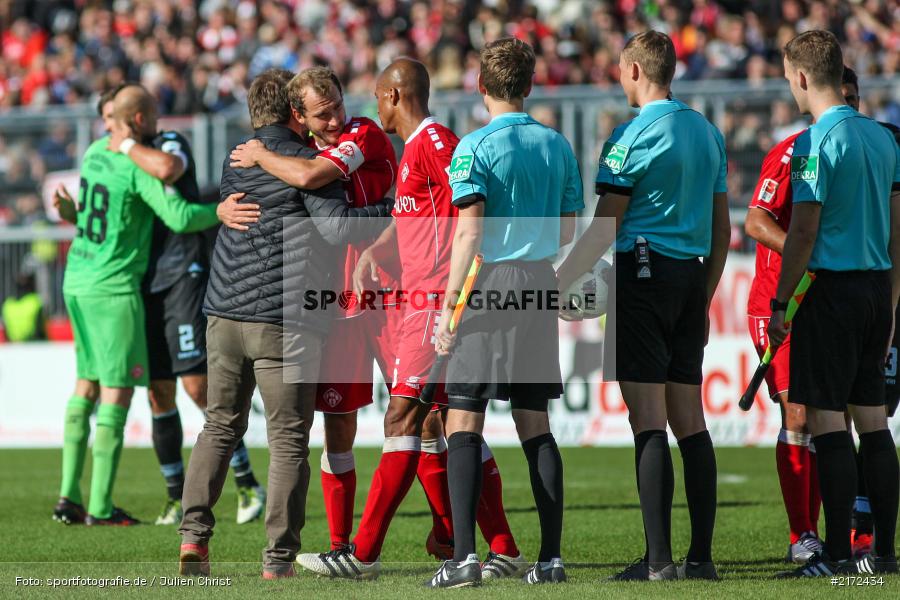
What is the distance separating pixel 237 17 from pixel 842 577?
17626mm

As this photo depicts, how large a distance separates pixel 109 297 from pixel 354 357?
2.65 metres

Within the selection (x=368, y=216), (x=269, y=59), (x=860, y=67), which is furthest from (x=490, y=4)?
(x=368, y=216)

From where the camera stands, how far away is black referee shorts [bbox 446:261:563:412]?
5.50m

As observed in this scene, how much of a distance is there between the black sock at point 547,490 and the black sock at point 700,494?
1.90 ft

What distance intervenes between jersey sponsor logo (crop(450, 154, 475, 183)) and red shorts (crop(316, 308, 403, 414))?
97 cm

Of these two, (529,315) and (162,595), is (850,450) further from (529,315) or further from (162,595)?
(162,595)

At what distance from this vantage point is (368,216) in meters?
5.93

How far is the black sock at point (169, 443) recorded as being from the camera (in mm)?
8344

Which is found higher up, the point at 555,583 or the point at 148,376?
the point at 148,376

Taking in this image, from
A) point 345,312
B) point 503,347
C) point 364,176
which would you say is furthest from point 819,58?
point 345,312

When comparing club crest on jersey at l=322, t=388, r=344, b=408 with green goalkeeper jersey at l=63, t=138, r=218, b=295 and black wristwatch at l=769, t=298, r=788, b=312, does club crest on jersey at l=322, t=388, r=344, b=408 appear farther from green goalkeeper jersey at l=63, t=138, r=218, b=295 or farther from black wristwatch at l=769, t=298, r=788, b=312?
green goalkeeper jersey at l=63, t=138, r=218, b=295

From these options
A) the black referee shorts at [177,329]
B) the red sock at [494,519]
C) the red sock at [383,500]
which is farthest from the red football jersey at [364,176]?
the black referee shorts at [177,329]

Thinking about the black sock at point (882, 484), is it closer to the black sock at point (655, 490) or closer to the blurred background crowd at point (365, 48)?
Result: the black sock at point (655, 490)

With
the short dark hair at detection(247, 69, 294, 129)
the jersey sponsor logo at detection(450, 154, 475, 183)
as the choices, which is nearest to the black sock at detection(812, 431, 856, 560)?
the jersey sponsor logo at detection(450, 154, 475, 183)
